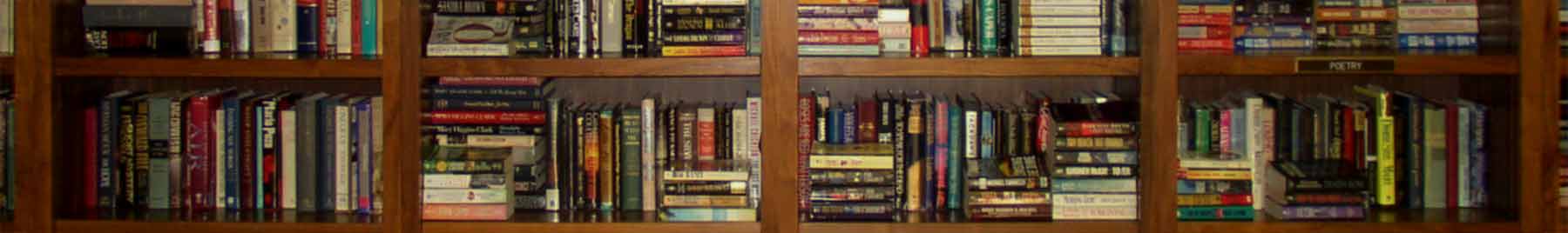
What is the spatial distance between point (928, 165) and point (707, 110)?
0.34m

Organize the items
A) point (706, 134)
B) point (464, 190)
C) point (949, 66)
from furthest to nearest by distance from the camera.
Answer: point (706, 134)
point (464, 190)
point (949, 66)

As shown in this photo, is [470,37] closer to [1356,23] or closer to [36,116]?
[36,116]

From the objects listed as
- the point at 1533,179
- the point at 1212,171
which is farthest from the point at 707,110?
the point at 1533,179

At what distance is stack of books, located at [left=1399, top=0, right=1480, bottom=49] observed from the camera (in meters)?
2.58

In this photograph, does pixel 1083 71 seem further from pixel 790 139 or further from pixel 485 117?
pixel 485 117

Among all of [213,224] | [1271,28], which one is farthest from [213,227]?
[1271,28]

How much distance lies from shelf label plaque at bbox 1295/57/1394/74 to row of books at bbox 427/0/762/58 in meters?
0.77

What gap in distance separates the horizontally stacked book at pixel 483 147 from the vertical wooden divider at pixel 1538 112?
1405mm

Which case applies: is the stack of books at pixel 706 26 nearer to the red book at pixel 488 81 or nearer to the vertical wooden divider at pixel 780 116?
the vertical wooden divider at pixel 780 116

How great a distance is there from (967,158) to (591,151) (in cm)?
57

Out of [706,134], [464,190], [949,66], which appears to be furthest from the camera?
[706,134]

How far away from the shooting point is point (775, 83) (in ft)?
8.02

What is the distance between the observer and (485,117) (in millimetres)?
2598

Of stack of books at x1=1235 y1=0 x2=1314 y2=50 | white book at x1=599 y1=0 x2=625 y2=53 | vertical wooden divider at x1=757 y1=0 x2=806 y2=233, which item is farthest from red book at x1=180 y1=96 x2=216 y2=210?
stack of books at x1=1235 y1=0 x2=1314 y2=50
